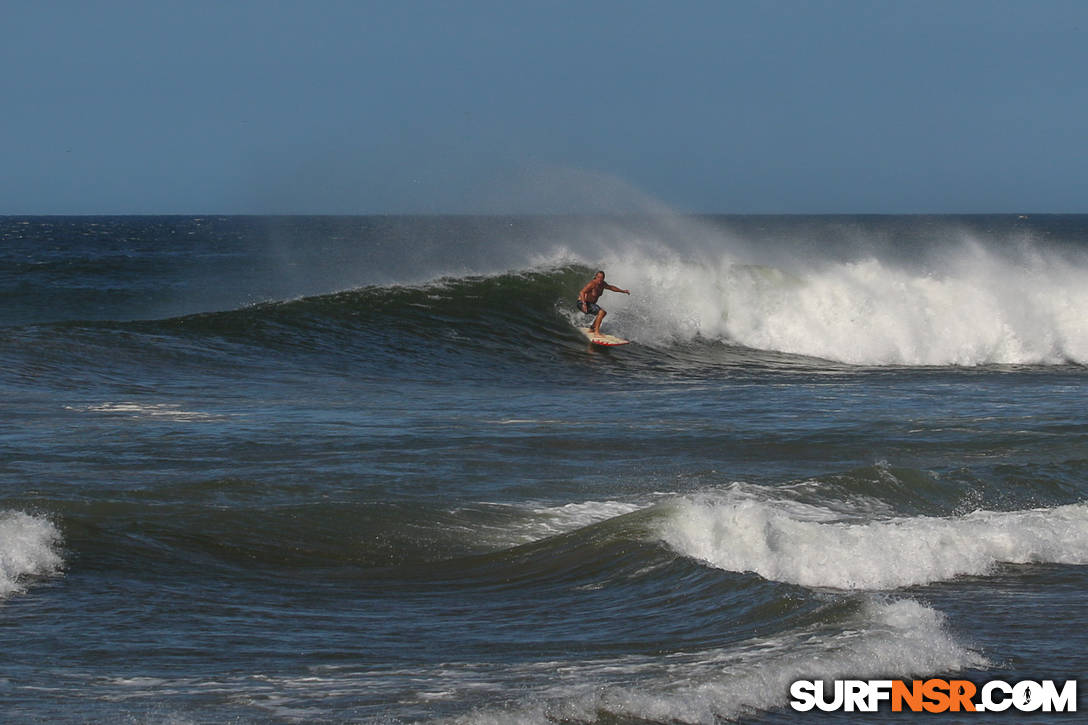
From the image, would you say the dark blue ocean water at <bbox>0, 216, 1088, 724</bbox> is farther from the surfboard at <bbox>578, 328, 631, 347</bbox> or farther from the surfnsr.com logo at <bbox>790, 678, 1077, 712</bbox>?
the surfboard at <bbox>578, 328, 631, 347</bbox>

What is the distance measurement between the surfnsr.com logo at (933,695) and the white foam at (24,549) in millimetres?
4853

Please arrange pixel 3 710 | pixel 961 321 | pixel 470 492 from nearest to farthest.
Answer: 1. pixel 3 710
2. pixel 470 492
3. pixel 961 321

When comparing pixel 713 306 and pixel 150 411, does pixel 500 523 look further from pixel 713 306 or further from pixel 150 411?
pixel 713 306

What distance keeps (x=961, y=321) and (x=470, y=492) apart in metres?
17.1

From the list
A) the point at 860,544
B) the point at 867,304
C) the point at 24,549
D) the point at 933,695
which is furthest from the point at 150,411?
the point at 867,304

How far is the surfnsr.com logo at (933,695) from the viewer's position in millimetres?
5949

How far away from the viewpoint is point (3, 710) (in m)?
5.64

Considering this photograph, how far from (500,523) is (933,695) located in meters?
4.41

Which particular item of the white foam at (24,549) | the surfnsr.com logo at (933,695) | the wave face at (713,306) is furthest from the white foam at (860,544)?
the wave face at (713,306)

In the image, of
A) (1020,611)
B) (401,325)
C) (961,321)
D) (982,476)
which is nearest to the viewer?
(1020,611)

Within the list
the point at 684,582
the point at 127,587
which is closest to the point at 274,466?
the point at 127,587

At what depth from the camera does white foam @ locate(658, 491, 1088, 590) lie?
848 centimetres

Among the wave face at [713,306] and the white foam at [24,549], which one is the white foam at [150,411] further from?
the wave face at [713,306]

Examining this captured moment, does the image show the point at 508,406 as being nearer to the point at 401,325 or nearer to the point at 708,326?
the point at 401,325
